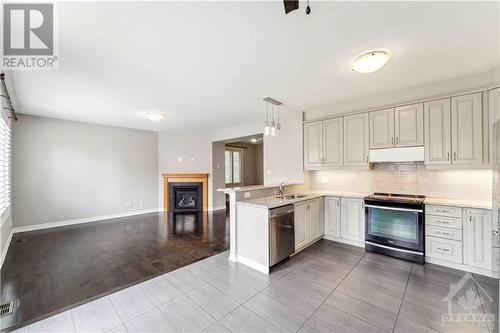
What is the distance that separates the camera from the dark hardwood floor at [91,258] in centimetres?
228

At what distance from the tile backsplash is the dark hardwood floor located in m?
2.71

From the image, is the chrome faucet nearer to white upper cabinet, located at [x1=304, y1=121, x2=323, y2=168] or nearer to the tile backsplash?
white upper cabinet, located at [x1=304, y1=121, x2=323, y2=168]

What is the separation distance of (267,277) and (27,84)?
4.47m

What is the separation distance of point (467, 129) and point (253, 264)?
3.55 m

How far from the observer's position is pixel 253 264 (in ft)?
9.60

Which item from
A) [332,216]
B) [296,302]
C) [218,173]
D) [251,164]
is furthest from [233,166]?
[296,302]

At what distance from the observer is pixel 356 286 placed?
244 centimetres

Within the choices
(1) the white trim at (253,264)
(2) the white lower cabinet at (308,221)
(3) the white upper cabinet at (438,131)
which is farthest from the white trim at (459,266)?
(1) the white trim at (253,264)

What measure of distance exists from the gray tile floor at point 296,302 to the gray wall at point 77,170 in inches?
167

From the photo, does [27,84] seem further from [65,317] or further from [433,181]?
[433,181]

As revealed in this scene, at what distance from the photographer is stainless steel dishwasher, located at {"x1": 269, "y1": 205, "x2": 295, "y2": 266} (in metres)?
2.81

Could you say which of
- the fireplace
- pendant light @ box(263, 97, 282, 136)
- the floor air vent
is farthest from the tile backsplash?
the floor air vent

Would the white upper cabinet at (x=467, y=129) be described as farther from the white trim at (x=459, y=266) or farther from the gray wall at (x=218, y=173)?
the gray wall at (x=218, y=173)

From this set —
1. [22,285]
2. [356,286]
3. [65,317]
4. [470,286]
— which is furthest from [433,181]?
[22,285]
